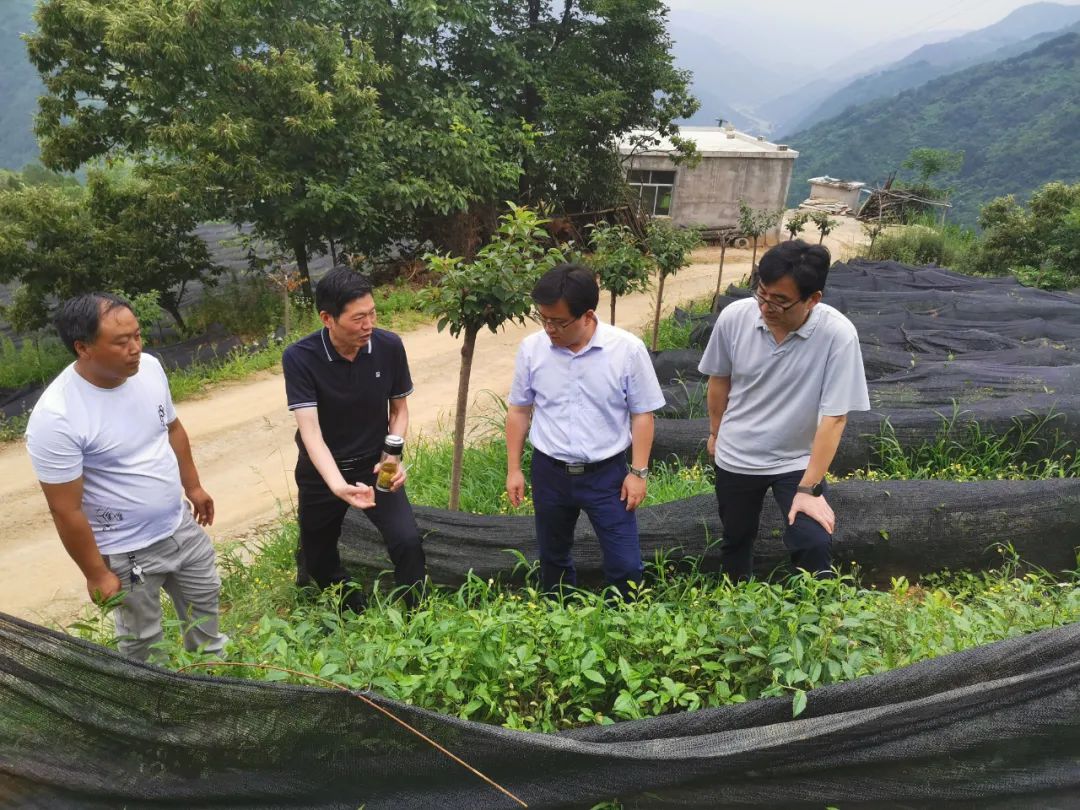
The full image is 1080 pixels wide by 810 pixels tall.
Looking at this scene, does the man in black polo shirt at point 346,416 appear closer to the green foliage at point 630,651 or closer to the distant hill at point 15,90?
the green foliage at point 630,651

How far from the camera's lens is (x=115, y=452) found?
103 inches

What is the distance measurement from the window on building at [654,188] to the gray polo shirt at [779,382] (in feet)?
52.9

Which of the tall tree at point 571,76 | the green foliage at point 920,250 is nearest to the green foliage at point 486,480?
the tall tree at point 571,76

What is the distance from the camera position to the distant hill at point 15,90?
73312 mm

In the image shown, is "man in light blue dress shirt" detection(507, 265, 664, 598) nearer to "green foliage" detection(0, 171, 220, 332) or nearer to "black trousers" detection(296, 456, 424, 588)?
"black trousers" detection(296, 456, 424, 588)

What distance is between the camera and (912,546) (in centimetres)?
360

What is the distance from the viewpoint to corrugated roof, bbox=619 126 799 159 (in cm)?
1803

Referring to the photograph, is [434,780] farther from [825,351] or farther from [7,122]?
[7,122]

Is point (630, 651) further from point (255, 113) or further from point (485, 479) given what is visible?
point (255, 113)

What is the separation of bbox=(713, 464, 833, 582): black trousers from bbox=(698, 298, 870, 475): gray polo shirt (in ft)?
0.17

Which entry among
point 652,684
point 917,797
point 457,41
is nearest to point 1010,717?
point 917,797

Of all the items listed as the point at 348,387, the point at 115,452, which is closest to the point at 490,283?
the point at 348,387

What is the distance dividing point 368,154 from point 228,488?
6593 millimetres

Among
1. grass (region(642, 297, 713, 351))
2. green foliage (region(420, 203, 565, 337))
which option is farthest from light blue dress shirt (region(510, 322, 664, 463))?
grass (region(642, 297, 713, 351))
